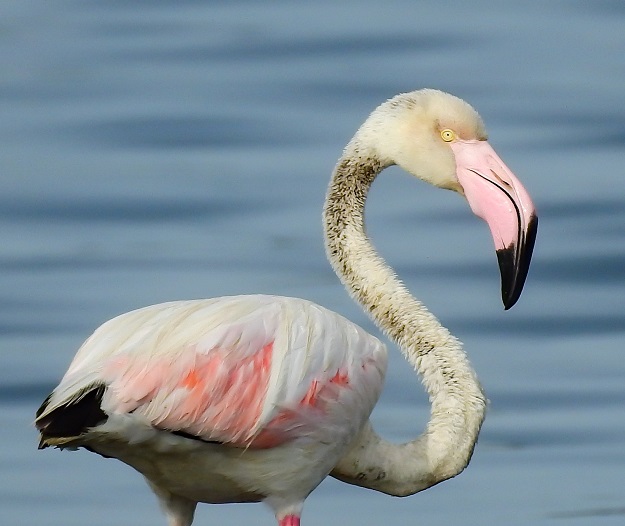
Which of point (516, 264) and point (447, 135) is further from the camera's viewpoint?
point (447, 135)

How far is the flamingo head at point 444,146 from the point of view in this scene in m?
7.14

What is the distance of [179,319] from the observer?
6504 millimetres

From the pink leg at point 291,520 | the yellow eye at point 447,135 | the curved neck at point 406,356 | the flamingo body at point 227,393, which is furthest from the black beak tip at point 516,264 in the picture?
the pink leg at point 291,520

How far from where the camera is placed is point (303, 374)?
6.52 m

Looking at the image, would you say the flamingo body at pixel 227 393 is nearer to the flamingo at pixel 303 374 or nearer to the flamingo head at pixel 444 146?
the flamingo at pixel 303 374

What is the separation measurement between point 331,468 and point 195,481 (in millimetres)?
491

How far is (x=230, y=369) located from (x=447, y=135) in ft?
4.43

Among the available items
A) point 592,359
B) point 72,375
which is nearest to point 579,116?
point 592,359

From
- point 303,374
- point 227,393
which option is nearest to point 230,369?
point 227,393

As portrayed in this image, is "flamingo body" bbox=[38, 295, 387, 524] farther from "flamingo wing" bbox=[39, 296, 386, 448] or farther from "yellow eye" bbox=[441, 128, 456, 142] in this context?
"yellow eye" bbox=[441, 128, 456, 142]

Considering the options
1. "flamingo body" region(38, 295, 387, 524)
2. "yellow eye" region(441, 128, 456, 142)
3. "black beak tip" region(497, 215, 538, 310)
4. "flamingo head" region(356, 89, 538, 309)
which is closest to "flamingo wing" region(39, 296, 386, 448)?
"flamingo body" region(38, 295, 387, 524)

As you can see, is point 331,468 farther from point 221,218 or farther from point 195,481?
point 221,218

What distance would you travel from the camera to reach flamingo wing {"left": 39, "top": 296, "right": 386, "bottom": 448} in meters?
6.22

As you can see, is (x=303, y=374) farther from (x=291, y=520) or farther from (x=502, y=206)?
(x=502, y=206)
